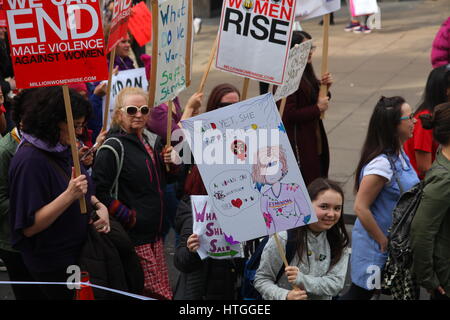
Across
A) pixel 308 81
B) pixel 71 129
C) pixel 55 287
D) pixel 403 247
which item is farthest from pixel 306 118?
pixel 55 287

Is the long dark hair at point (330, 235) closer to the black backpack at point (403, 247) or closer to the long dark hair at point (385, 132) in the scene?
the black backpack at point (403, 247)

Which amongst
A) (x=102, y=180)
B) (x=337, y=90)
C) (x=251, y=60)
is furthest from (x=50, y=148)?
(x=337, y=90)

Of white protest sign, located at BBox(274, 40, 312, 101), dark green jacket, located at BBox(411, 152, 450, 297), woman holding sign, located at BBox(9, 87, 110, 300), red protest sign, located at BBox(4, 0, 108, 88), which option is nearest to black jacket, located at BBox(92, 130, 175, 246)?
woman holding sign, located at BBox(9, 87, 110, 300)

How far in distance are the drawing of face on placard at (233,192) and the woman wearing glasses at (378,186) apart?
3.39 ft

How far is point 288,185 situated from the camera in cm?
407

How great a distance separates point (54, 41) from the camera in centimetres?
405

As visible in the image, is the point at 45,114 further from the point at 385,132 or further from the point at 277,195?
the point at 385,132

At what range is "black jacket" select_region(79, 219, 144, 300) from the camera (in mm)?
4168

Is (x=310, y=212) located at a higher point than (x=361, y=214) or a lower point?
higher

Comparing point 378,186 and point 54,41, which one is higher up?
point 54,41

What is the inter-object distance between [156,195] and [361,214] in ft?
4.29

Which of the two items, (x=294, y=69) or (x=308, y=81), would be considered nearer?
(x=294, y=69)

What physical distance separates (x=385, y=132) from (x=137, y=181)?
1585mm

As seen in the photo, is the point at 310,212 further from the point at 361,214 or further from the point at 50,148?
the point at 50,148
